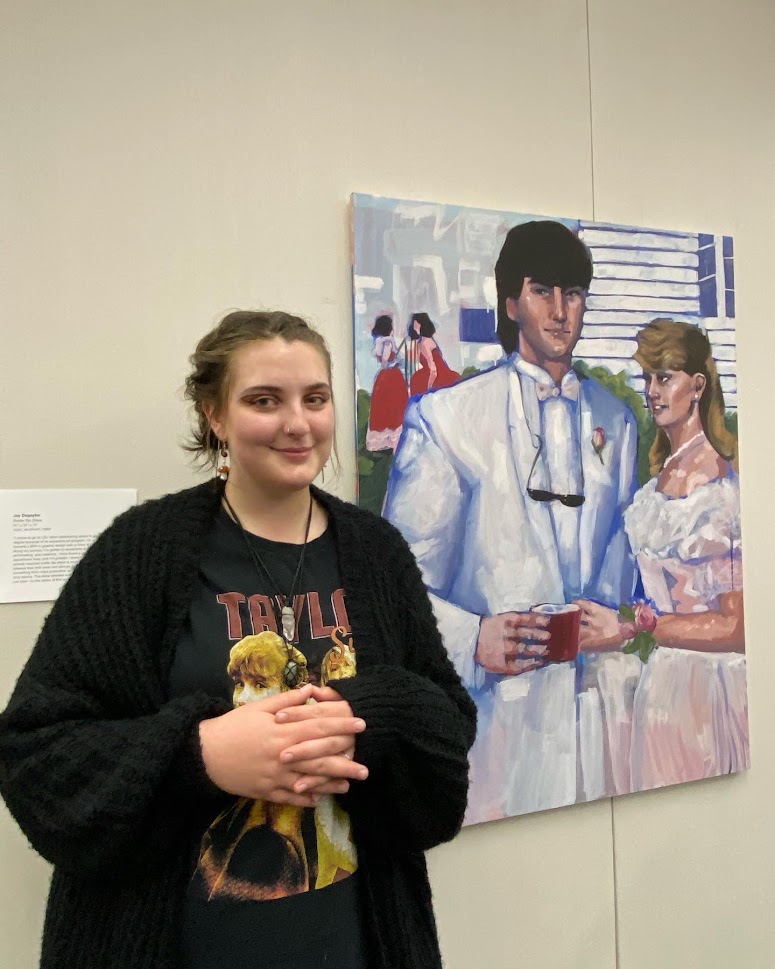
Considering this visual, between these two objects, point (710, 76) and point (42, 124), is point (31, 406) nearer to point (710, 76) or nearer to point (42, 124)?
point (42, 124)

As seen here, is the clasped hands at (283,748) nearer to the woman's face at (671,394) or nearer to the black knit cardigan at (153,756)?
the black knit cardigan at (153,756)

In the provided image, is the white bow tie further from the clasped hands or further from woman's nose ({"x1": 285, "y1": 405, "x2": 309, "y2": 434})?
the clasped hands

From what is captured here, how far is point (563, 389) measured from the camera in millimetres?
1620

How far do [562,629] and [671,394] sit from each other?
567 millimetres

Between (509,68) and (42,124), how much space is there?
91 centimetres

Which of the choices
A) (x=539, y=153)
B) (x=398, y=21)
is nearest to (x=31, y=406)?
(x=398, y=21)

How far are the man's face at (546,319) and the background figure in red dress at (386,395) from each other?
27 centimetres

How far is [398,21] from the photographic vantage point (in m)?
1.53

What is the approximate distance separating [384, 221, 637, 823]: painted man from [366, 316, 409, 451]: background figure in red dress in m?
0.03

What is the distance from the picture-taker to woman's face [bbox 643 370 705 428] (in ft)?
5.57

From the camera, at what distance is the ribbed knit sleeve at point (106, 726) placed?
906 millimetres

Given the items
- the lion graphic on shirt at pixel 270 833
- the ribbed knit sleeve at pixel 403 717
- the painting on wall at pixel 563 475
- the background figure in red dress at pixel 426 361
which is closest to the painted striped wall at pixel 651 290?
the painting on wall at pixel 563 475

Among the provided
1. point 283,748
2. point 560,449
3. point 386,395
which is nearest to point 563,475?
point 560,449

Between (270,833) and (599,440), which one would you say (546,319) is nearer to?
(599,440)
